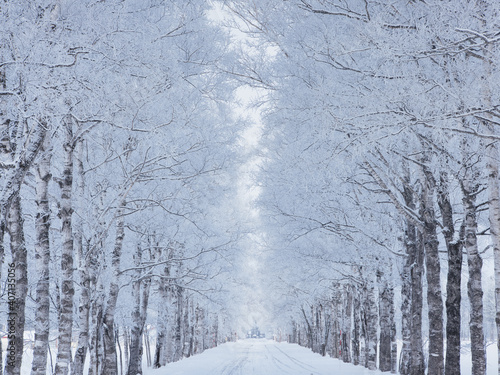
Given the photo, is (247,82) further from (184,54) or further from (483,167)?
(483,167)

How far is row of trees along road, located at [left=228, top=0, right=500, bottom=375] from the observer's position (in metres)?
7.37

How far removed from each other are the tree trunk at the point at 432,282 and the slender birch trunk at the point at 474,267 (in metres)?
0.74

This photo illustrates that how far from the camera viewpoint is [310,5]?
31.6 feet

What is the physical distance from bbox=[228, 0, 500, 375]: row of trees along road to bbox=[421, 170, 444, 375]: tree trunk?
27 millimetres

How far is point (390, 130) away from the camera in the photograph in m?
7.60

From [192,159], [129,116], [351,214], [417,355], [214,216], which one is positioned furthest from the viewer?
[214,216]

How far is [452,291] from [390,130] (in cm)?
544

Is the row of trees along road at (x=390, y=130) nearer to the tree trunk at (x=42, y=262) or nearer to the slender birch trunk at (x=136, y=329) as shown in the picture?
the tree trunk at (x=42, y=262)

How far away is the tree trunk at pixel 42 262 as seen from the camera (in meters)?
9.27

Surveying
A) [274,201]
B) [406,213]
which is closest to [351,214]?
[274,201]

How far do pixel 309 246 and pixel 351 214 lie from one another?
138 inches

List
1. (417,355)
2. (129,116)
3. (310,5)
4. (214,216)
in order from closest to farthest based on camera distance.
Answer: (310,5)
(129,116)
(417,355)
(214,216)

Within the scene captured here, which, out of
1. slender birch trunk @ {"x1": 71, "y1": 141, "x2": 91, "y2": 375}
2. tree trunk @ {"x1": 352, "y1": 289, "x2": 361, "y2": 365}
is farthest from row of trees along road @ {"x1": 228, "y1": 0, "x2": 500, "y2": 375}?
tree trunk @ {"x1": 352, "y1": 289, "x2": 361, "y2": 365}

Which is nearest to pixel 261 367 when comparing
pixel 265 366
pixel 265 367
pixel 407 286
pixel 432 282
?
pixel 265 367
